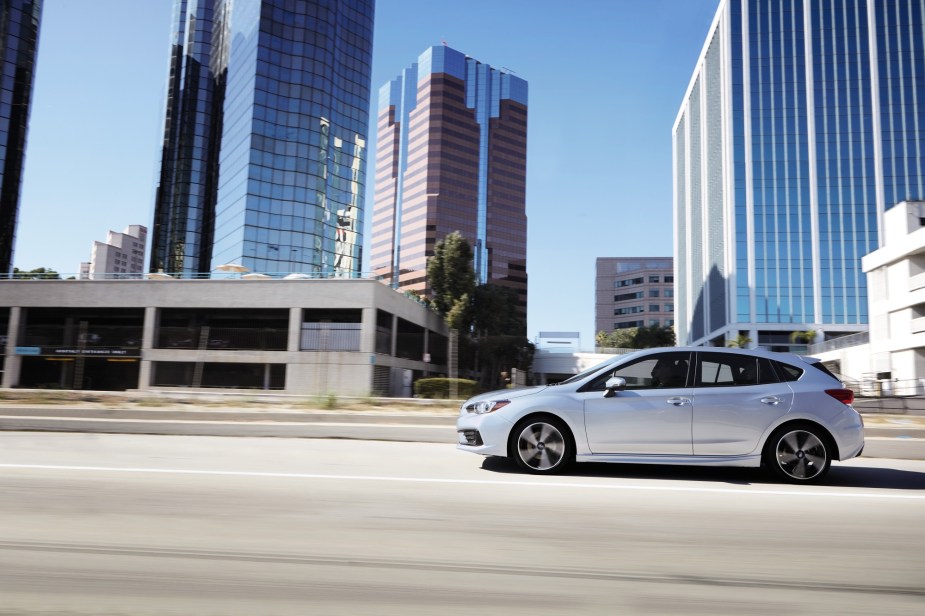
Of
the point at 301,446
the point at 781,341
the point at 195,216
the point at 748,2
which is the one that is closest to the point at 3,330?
the point at 301,446

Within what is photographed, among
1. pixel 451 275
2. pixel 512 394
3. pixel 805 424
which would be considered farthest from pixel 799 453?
pixel 451 275

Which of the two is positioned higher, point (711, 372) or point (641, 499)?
point (711, 372)

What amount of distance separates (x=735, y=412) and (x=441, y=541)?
4.01 metres

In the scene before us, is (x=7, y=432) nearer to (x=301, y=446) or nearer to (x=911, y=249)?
(x=301, y=446)

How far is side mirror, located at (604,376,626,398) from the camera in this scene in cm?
649

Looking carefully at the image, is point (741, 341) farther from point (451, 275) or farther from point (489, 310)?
point (451, 275)

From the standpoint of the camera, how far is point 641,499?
5.22m

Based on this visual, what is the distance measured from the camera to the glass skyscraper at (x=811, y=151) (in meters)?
79.4

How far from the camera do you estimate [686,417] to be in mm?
6340

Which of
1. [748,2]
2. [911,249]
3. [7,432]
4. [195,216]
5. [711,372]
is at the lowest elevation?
[7,432]

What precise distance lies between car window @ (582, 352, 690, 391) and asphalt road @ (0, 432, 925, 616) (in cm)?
100

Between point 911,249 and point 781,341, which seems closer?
point 911,249

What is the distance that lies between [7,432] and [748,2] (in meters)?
101

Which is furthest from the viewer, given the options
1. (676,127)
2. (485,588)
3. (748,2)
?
(676,127)
